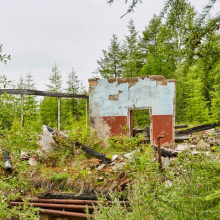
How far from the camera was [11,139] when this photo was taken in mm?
3082

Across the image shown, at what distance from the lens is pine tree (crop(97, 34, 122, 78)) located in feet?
63.4

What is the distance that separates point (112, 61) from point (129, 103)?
1168 centimetres

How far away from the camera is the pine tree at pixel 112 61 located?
63.4 feet

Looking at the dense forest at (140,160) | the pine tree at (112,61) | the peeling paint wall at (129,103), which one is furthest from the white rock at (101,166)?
the pine tree at (112,61)

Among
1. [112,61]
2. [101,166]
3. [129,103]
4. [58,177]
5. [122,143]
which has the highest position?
[112,61]

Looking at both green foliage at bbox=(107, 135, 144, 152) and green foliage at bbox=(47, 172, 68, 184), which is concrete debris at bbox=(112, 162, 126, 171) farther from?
green foliage at bbox=(107, 135, 144, 152)

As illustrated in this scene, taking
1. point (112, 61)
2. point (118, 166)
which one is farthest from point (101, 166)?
point (112, 61)

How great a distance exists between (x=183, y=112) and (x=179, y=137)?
8569 mm

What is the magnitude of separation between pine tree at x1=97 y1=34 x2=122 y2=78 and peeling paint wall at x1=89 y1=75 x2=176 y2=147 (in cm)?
1019

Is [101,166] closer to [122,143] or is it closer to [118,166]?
[118,166]

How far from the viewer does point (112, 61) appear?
64.2 feet

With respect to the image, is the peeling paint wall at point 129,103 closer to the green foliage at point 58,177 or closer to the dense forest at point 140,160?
the dense forest at point 140,160

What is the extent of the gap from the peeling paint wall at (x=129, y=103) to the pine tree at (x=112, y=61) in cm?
1019

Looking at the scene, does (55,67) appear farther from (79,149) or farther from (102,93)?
(79,149)
